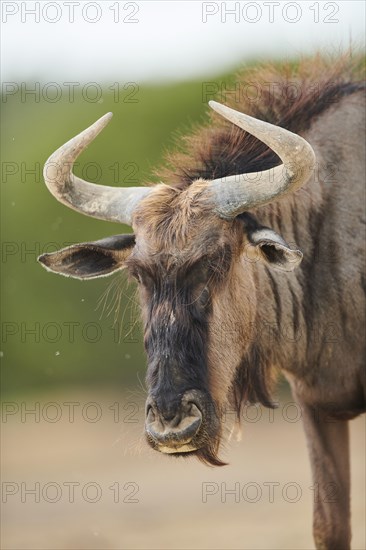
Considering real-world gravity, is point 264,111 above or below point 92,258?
above

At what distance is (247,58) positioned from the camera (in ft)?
63.8

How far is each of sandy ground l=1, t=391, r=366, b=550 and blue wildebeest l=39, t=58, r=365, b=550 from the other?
655 mm

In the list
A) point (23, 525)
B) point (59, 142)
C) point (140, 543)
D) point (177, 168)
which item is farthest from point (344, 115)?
point (59, 142)

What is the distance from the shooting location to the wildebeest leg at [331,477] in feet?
30.6

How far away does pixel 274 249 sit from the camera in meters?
7.71

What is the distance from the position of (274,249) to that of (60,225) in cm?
1407

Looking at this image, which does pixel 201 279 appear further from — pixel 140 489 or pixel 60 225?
pixel 60 225

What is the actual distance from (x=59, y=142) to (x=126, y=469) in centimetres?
679

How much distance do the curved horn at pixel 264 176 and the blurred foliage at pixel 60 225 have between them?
1189 cm

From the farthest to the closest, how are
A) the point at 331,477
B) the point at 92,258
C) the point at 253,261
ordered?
the point at 331,477 < the point at 92,258 < the point at 253,261

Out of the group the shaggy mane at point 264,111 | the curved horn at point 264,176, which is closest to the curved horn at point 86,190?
the shaggy mane at point 264,111

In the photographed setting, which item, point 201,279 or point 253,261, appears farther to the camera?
point 253,261

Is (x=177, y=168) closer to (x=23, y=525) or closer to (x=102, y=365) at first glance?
(x=23, y=525)

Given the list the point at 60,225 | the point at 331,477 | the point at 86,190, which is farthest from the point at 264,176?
the point at 60,225
